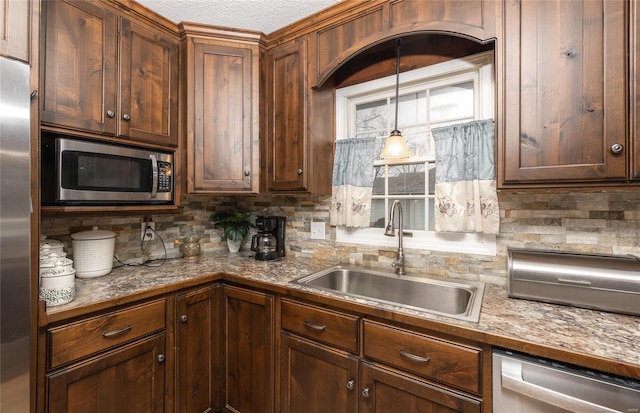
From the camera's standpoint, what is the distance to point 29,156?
104 centimetres

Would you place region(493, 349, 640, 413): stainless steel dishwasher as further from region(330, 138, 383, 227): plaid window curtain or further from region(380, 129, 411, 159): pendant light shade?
region(330, 138, 383, 227): plaid window curtain

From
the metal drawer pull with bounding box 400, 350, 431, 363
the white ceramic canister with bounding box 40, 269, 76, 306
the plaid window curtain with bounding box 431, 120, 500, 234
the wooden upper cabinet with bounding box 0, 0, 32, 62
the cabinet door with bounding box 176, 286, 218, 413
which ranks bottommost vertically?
the cabinet door with bounding box 176, 286, 218, 413

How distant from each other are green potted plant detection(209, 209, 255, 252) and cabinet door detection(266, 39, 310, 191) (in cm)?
54

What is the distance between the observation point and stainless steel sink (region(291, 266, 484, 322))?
1.53 m

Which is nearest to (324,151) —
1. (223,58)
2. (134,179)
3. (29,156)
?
(223,58)

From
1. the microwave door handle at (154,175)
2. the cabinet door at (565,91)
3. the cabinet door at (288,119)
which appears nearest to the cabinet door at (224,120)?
the cabinet door at (288,119)

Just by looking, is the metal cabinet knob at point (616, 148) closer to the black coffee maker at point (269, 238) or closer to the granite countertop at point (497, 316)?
the granite countertop at point (497, 316)

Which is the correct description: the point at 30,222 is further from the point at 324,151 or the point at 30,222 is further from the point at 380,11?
the point at 380,11

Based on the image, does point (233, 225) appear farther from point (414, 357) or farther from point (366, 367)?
point (414, 357)

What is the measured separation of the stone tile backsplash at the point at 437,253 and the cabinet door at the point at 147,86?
642 mm

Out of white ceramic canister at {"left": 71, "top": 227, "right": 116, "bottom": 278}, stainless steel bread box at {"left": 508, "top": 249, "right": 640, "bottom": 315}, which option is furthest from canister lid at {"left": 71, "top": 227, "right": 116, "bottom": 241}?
stainless steel bread box at {"left": 508, "top": 249, "right": 640, "bottom": 315}

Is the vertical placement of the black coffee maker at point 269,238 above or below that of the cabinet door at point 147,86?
below

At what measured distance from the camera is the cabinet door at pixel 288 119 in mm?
1927

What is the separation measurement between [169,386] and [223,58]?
80.4 inches
